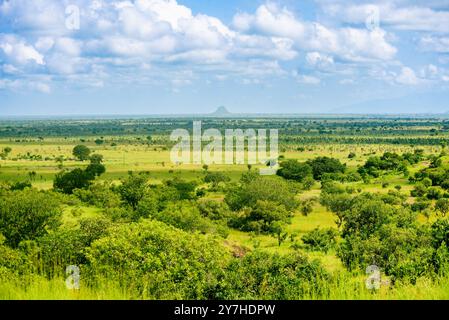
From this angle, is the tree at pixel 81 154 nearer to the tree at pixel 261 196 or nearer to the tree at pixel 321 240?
the tree at pixel 261 196

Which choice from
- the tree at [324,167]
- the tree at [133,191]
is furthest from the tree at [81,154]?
the tree at [133,191]

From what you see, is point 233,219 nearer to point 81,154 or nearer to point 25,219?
point 25,219

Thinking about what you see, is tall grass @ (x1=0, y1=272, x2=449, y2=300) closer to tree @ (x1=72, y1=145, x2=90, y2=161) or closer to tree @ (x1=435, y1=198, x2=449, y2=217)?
tree @ (x1=435, y1=198, x2=449, y2=217)

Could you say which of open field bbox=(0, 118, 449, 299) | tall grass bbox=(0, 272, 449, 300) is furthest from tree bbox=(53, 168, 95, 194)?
tall grass bbox=(0, 272, 449, 300)

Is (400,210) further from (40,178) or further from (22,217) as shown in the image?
(40,178)

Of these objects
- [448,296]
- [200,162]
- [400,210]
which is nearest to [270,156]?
[200,162]
